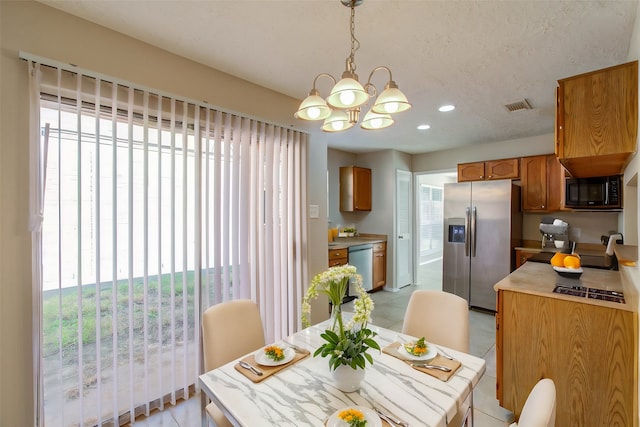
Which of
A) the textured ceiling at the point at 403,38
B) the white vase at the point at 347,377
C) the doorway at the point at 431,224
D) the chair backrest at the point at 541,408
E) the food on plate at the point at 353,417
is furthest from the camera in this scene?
the doorway at the point at 431,224

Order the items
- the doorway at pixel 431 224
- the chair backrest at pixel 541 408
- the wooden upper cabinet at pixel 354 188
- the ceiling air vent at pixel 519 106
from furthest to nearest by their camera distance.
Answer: the doorway at pixel 431 224 → the wooden upper cabinet at pixel 354 188 → the ceiling air vent at pixel 519 106 → the chair backrest at pixel 541 408

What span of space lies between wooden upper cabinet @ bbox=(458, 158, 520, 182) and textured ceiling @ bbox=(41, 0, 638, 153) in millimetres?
1631

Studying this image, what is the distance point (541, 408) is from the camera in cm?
81

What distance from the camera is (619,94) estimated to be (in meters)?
1.64

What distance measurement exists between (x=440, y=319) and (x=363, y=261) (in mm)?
2847

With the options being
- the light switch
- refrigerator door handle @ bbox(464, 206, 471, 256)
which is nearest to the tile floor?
Answer: refrigerator door handle @ bbox(464, 206, 471, 256)

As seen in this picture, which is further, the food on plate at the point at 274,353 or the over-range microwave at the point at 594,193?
the over-range microwave at the point at 594,193

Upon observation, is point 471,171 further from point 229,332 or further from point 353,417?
point 353,417

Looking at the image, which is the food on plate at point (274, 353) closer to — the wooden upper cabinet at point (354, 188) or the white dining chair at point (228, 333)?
the white dining chair at point (228, 333)

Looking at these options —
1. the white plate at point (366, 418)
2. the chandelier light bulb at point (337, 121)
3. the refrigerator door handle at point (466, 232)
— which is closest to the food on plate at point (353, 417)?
the white plate at point (366, 418)

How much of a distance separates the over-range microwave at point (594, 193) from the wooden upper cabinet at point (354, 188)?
2.76 m

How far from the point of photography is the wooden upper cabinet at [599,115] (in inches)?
63.4

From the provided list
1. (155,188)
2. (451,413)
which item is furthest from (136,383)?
(451,413)

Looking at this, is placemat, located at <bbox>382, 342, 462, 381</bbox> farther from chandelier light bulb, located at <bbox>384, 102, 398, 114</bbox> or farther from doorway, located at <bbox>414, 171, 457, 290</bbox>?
doorway, located at <bbox>414, 171, 457, 290</bbox>
